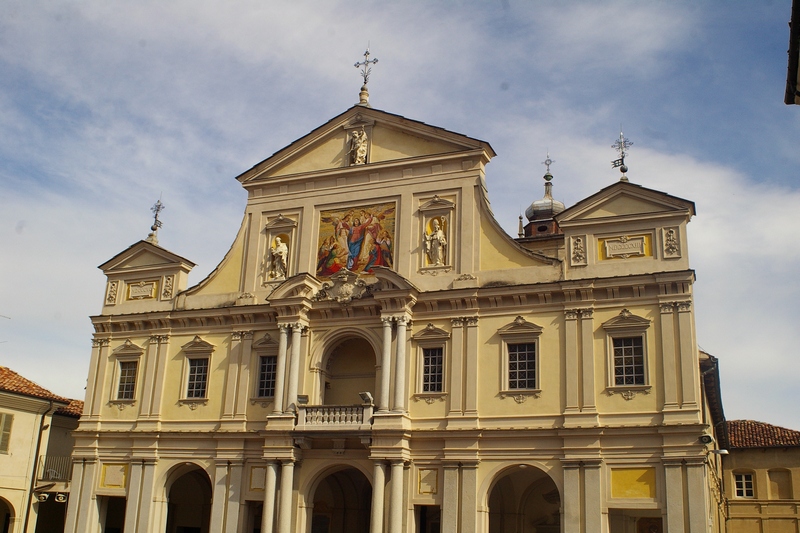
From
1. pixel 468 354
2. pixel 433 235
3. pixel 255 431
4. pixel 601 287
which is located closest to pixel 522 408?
pixel 468 354

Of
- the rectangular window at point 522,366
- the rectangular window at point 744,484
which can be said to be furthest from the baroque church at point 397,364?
the rectangular window at point 744,484

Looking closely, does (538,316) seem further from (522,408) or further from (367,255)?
(367,255)

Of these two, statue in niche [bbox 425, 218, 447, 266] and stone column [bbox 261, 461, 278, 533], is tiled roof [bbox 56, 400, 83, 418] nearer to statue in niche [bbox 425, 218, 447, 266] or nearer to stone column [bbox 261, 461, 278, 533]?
stone column [bbox 261, 461, 278, 533]

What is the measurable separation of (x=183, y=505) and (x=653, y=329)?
63.1ft

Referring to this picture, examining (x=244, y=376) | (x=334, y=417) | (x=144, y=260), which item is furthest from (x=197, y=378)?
(x=334, y=417)

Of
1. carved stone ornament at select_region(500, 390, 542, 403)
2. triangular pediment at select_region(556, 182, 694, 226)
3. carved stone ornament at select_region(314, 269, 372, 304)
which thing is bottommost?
carved stone ornament at select_region(500, 390, 542, 403)

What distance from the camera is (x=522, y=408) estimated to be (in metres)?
24.8

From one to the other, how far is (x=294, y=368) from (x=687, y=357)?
1225 centimetres

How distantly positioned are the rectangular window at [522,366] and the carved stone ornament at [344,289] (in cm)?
526

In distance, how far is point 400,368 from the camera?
26.0m

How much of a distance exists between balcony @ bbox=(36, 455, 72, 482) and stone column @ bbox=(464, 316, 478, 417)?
17.6m

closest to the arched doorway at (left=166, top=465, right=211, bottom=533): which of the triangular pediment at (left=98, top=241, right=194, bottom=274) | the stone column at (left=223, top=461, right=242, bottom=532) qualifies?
the stone column at (left=223, top=461, right=242, bottom=532)

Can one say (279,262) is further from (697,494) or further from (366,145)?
(697,494)

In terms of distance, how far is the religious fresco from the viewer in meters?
28.3
